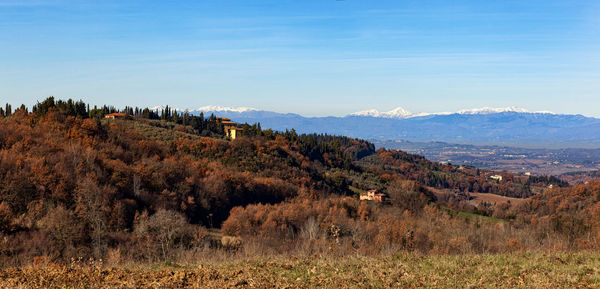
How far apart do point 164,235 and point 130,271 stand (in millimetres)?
16236

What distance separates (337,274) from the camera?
1179cm

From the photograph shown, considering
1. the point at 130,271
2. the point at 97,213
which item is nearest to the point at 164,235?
the point at 97,213

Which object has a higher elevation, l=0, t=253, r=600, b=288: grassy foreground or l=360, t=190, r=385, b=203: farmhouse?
l=0, t=253, r=600, b=288: grassy foreground

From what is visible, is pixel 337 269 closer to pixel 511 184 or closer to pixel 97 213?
pixel 97 213

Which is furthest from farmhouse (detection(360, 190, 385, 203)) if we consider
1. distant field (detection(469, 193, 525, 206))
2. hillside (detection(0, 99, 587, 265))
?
distant field (detection(469, 193, 525, 206))

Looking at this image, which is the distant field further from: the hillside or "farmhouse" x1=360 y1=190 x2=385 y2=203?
"farmhouse" x1=360 y1=190 x2=385 y2=203

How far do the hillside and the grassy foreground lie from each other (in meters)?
3.88

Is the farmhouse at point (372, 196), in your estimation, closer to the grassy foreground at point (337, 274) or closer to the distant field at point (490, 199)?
the distant field at point (490, 199)

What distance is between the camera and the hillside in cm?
2742

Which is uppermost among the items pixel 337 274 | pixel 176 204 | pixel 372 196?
pixel 337 274

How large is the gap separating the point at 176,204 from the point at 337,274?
127ft

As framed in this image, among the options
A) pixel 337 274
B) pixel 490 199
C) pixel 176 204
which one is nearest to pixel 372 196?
pixel 176 204

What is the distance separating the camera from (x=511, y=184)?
160m

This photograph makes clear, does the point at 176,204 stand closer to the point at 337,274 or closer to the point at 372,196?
the point at 337,274
